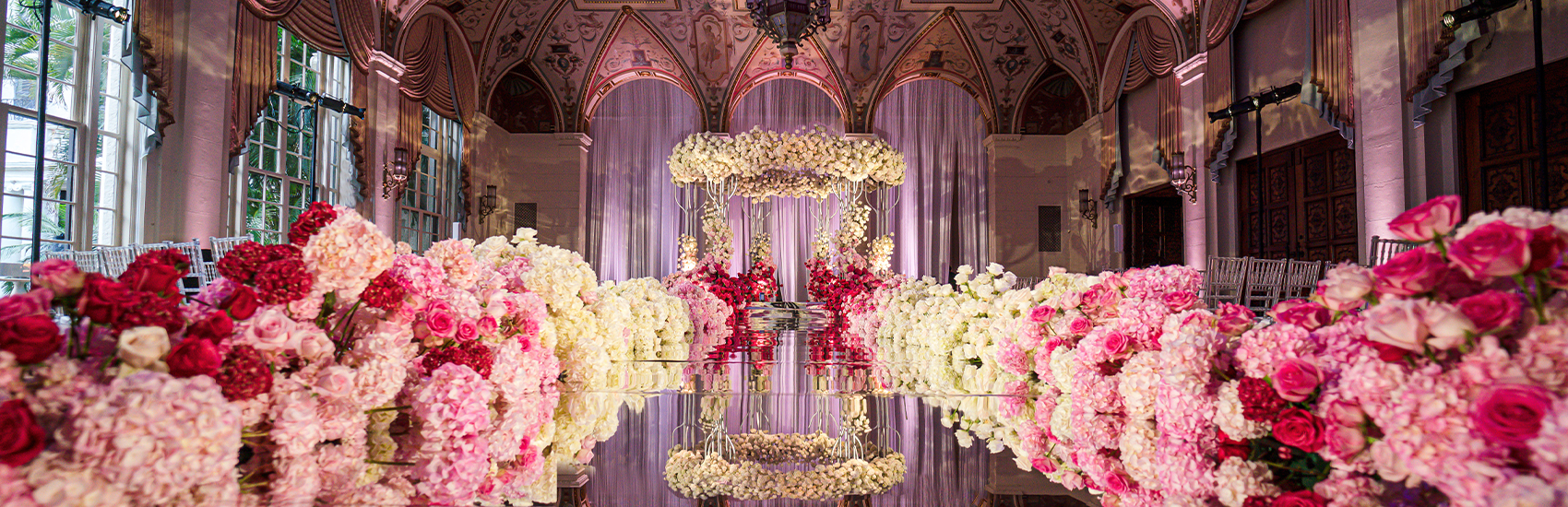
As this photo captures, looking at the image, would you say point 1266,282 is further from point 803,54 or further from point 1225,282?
point 803,54

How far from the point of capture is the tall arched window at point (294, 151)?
7359 mm

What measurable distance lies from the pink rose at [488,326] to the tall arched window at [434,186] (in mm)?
9313

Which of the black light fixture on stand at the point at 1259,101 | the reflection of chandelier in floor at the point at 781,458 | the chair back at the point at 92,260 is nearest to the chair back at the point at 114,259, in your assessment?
the chair back at the point at 92,260

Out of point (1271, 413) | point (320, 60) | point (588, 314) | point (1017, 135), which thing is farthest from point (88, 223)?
point (1017, 135)

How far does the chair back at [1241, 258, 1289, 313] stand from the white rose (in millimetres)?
7291

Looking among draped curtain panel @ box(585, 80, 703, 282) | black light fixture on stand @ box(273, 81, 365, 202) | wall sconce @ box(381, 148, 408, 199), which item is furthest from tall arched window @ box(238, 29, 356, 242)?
draped curtain panel @ box(585, 80, 703, 282)

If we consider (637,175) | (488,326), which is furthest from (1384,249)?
(637,175)

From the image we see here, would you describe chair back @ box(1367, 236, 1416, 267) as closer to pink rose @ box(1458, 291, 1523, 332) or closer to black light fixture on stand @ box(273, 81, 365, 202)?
pink rose @ box(1458, 291, 1523, 332)

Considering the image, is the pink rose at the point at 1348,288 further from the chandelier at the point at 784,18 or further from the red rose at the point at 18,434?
the chandelier at the point at 784,18

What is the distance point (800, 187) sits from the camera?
830 centimetres

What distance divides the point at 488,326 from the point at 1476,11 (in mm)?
6430

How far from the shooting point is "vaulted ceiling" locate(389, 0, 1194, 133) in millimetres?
12453

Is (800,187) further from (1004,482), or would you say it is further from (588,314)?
(1004,482)

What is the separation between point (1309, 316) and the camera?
44.5 inches
